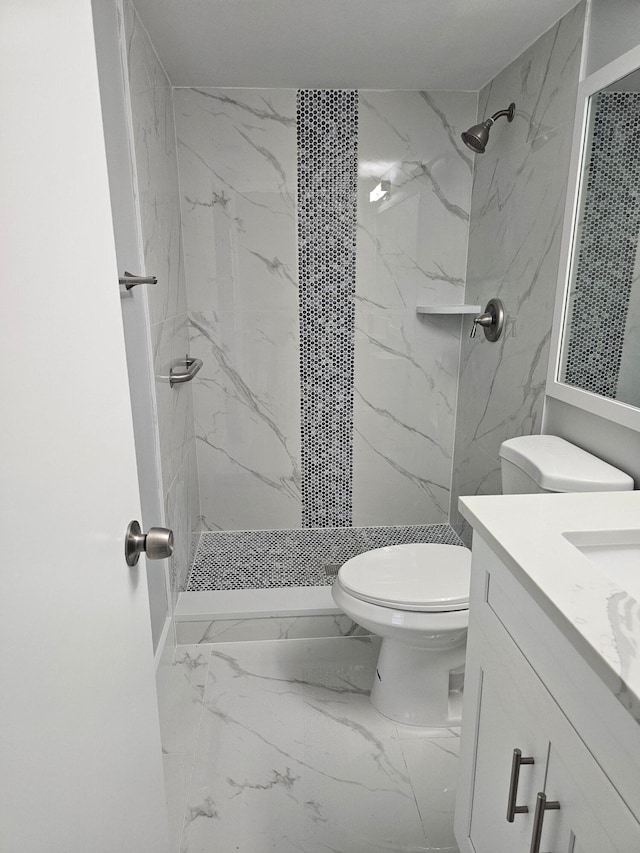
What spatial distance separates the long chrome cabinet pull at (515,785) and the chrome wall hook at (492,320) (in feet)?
5.34

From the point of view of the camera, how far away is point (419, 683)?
1.76 metres

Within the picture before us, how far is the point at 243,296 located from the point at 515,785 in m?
2.15

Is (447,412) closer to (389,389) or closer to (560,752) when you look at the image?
(389,389)

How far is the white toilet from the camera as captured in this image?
1.61m

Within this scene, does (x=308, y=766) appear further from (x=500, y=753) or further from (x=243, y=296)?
(x=243, y=296)

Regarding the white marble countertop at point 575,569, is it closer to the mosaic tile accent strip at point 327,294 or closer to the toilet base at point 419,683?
the toilet base at point 419,683

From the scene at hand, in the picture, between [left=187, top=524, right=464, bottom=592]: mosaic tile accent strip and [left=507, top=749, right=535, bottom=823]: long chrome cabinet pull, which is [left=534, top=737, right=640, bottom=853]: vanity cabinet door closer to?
[left=507, top=749, right=535, bottom=823]: long chrome cabinet pull

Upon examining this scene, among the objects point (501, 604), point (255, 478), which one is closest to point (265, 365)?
point (255, 478)

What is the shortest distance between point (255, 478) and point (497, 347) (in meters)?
1.27

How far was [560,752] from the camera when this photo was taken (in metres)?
0.77

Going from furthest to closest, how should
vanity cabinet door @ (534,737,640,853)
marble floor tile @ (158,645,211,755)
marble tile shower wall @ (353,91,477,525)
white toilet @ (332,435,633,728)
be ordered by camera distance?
marble tile shower wall @ (353,91,477,525) → marble floor tile @ (158,645,211,755) → white toilet @ (332,435,633,728) → vanity cabinet door @ (534,737,640,853)

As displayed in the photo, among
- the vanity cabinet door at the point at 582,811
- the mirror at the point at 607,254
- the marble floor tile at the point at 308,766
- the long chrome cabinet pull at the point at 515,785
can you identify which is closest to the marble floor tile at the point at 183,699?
the marble floor tile at the point at 308,766

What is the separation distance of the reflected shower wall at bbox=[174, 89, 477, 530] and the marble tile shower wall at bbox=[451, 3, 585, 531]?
159mm

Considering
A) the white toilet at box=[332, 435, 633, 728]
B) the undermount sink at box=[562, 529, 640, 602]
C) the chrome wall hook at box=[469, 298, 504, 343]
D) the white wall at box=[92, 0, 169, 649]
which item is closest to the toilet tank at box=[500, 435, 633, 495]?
the white toilet at box=[332, 435, 633, 728]
